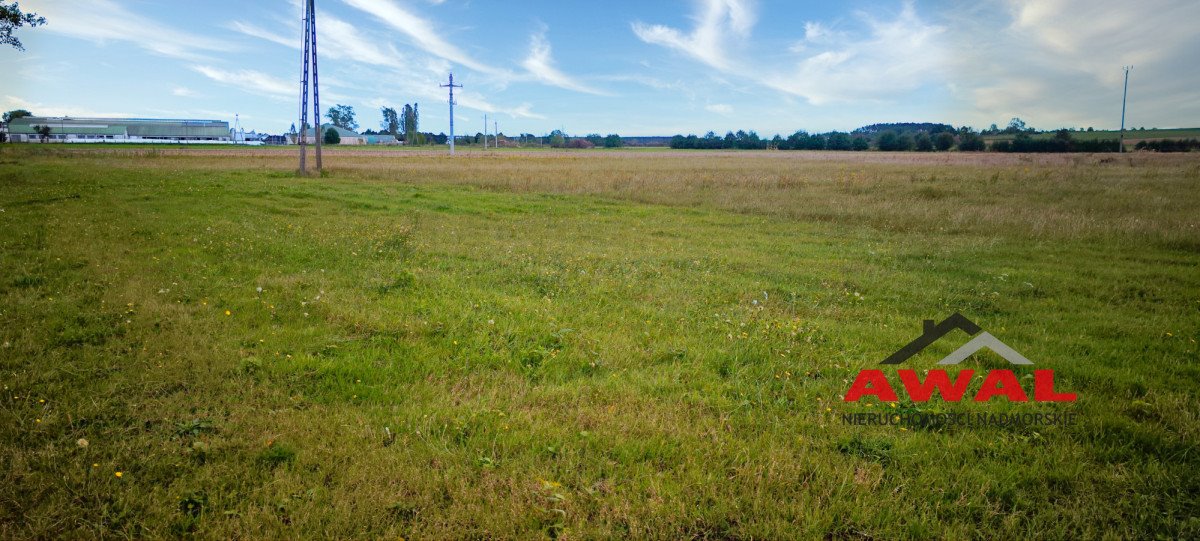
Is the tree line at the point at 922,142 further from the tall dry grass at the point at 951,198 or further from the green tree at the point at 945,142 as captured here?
the tall dry grass at the point at 951,198

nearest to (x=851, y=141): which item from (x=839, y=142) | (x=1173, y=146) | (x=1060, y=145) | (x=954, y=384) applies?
(x=839, y=142)

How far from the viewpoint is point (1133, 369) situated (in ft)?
19.7

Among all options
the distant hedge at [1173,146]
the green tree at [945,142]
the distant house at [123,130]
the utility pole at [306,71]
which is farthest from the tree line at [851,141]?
the distant house at [123,130]

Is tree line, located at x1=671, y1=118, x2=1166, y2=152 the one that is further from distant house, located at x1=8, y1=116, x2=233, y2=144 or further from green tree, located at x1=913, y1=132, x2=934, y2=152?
distant house, located at x1=8, y1=116, x2=233, y2=144

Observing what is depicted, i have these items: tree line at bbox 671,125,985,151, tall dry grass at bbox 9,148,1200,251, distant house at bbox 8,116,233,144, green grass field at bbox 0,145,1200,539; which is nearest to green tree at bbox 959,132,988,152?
tree line at bbox 671,125,985,151

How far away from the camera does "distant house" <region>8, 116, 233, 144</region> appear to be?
12606 cm

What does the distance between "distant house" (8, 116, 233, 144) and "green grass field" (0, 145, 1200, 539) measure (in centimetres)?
15670

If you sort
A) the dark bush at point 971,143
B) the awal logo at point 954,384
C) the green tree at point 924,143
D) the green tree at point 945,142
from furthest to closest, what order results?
the green tree at point 924,143, the green tree at point 945,142, the dark bush at point 971,143, the awal logo at point 954,384

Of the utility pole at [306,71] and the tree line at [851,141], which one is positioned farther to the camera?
the tree line at [851,141]

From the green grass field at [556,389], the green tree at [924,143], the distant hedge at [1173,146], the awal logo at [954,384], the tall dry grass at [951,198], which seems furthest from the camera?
the green tree at [924,143]

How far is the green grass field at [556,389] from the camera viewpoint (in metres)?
3.72

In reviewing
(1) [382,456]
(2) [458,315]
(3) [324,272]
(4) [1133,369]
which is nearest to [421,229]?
(3) [324,272]

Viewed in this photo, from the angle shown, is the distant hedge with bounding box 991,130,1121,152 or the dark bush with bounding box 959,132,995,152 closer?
the distant hedge with bounding box 991,130,1121,152

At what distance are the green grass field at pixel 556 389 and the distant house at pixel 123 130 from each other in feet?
514
